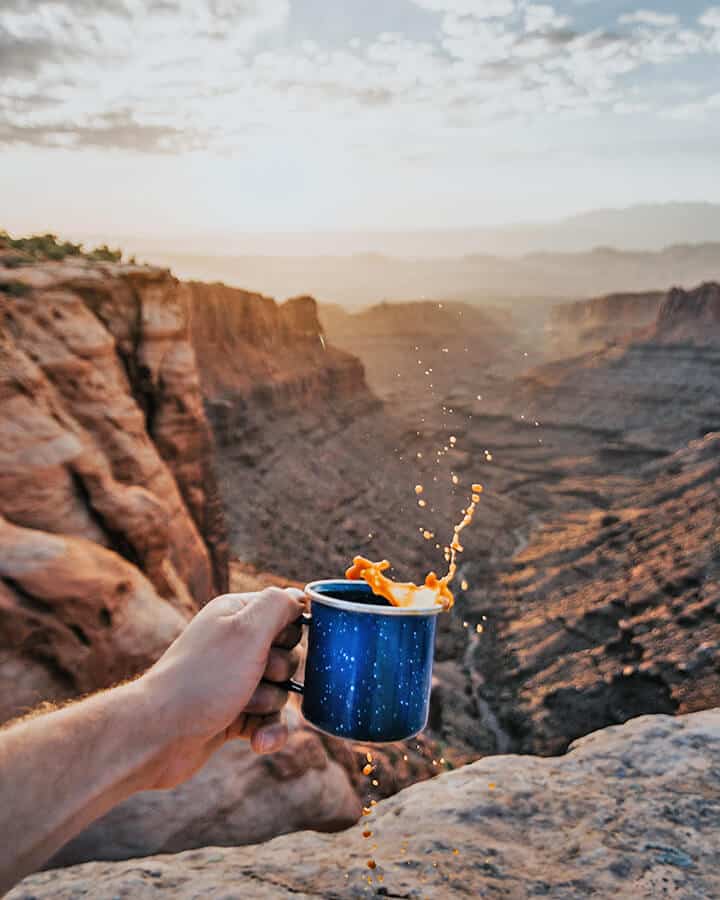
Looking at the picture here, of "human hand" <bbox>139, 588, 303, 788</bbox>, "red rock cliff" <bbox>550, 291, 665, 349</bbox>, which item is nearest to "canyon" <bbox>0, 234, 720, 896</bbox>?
"human hand" <bbox>139, 588, 303, 788</bbox>

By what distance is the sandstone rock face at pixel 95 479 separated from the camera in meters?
4.65

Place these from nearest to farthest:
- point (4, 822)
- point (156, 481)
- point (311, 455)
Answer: point (4, 822) → point (156, 481) → point (311, 455)

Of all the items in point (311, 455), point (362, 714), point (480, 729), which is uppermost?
point (362, 714)

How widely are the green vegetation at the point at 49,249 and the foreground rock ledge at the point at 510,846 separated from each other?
25.2 feet

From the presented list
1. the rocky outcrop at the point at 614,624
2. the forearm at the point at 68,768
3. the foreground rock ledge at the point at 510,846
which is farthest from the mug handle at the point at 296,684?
the rocky outcrop at the point at 614,624

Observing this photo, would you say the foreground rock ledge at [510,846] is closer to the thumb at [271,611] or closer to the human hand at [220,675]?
the human hand at [220,675]

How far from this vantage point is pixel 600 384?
5491cm

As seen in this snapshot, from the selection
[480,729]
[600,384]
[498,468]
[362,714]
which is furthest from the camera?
[600,384]

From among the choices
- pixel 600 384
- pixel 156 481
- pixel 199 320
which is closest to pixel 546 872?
pixel 156 481

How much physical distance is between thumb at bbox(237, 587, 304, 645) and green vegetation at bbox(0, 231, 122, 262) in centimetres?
793

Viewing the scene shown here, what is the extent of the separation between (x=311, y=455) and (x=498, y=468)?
639 inches

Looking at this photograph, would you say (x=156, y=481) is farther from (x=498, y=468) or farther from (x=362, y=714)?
(x=498, y=468)

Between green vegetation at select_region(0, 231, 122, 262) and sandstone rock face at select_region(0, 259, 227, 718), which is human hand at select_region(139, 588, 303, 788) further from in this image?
green vegetation at select_region(0, 231, 122, 262)

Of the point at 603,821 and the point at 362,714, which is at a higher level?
the point at 362,714
